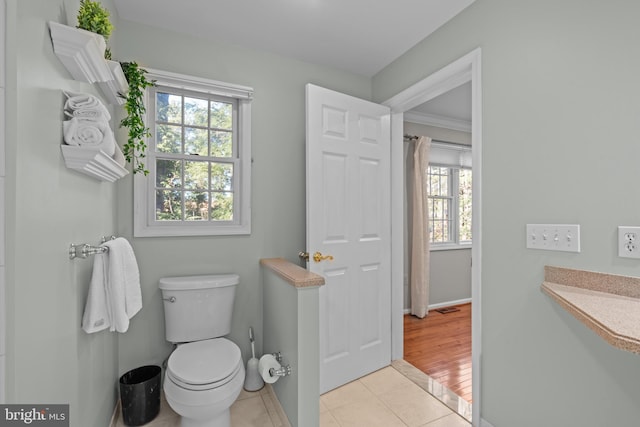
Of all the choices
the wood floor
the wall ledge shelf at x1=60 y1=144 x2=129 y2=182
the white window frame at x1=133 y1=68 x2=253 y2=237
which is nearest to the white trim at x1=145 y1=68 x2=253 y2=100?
the white window frame at x1=133 y1=68 x2=253 y2=237

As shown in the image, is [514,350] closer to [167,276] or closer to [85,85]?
[167,276]

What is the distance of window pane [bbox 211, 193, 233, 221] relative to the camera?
2229 mm

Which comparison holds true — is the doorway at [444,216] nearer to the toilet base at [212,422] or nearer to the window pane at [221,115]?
the toilet base at [212,422]

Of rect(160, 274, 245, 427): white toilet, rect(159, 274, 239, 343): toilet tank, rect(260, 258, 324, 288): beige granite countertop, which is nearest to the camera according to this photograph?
rect(160, 274, 245, 427): white toilet

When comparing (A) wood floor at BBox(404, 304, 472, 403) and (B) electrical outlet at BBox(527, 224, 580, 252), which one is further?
(A) wood floor at BBox(404, 304, 472, 403)

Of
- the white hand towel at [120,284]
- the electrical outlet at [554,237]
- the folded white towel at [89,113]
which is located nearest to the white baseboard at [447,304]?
the electrical outlet at [554,237]

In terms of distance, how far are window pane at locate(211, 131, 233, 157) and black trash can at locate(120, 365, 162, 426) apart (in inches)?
59.7

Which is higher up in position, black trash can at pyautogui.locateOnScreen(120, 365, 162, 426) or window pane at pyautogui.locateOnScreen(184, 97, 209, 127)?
window pane at pyautogui.locateOnScreen(184, 97, 209, 127)

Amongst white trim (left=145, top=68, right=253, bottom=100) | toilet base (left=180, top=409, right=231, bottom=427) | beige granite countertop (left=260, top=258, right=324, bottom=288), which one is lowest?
toilet base (left=180, top=409, right=231, bottom=427)

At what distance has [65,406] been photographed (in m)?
1.05

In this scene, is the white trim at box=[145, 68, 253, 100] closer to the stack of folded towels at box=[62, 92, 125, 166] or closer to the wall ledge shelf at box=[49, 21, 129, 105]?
the wall ledge shelf at box=[49, 21, 129, 105]

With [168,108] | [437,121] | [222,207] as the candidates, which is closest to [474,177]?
[222,207]

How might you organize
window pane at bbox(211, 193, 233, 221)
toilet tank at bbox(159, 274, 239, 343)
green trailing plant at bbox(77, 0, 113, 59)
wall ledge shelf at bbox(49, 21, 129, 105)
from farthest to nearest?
window pane at bbox(211, 193, 233, 221), toilet tank at bbox(159, 274, 239, 343), green trailing plant at bbox(77, 0, 113, 59), wall ledge shelf at bbox(49, 21, 129, 105)

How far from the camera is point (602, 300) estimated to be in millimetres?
1147
